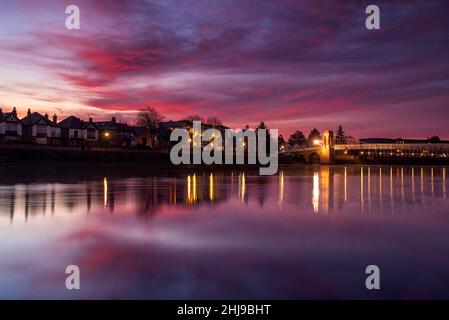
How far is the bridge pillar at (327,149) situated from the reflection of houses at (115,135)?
6135cm

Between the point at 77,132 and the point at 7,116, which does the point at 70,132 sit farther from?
the point at 7,116

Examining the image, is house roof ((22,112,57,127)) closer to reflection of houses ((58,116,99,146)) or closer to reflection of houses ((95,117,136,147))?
reflection of houses ((58,116,99,146))

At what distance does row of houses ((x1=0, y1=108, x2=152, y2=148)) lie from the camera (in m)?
101

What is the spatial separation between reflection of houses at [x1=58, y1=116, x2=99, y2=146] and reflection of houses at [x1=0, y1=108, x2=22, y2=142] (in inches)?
525

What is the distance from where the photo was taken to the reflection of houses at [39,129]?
10501cm

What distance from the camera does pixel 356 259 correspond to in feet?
37.5

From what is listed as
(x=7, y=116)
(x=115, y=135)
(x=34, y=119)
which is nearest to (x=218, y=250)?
(x=7, y=116)

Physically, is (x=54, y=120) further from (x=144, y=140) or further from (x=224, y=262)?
(x=224, y=262)

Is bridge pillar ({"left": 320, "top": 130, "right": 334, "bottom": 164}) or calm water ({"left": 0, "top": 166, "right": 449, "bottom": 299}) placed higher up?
bridge pillar ({"left": 320, "top": 130, "right": 334, "bottom": 164})

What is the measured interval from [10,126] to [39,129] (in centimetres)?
748

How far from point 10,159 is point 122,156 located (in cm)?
2125

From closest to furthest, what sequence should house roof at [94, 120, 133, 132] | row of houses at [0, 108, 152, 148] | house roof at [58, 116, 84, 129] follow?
1. row of houses at [0, 108, 152, 148]
2. house roof at [58, 116, 84, 129]
3. house roof at [94, 120, 133, 132]

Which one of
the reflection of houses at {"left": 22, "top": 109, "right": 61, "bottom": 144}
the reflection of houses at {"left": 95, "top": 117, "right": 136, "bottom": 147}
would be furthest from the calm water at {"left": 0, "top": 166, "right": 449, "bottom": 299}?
the reflection of houses at {"left": 95, "top": 117, "right": 136, "bottom": 147}
